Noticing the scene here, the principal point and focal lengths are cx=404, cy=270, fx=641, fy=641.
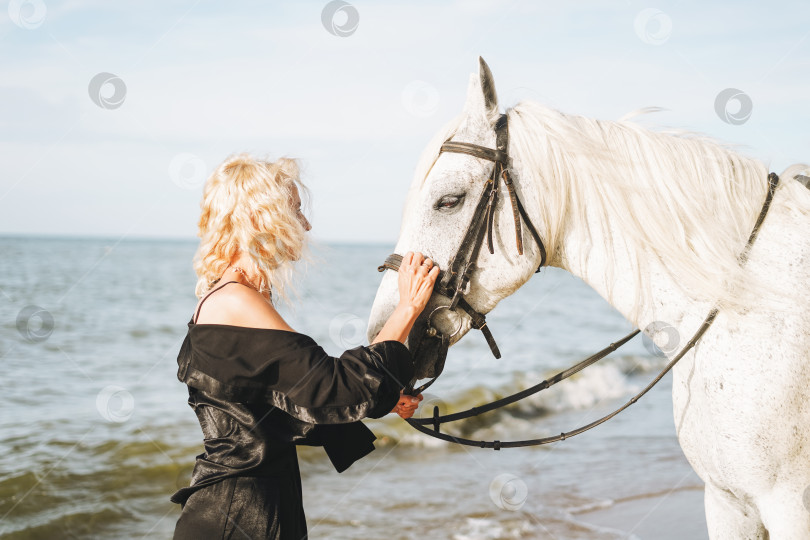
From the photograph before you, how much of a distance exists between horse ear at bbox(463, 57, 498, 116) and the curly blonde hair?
0.66m

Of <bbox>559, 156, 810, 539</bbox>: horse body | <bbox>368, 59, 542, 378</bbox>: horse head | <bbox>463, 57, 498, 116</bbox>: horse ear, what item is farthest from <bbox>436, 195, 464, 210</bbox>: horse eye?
<bbox>559, 156, 810, 539</bbox>: horse body

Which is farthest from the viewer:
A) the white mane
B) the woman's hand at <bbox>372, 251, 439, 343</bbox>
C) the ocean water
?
the ocean water

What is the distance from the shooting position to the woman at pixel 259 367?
1974 millimetres

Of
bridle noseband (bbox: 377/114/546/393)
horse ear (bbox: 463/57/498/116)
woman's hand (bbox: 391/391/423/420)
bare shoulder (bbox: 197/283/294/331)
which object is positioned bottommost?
woman's hand (bbox: 391/391/423/420)

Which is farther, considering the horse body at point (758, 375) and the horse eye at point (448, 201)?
the horse eye at point (448, 201)

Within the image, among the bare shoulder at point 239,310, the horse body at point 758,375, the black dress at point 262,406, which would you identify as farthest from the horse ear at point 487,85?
the bare shoulder at point 239,310

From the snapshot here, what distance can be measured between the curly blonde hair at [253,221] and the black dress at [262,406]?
0.84 feet

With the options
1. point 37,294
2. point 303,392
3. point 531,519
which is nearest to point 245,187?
point 303,392

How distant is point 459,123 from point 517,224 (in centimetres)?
43

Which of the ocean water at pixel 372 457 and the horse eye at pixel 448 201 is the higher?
the horse eye at pixel 448 201

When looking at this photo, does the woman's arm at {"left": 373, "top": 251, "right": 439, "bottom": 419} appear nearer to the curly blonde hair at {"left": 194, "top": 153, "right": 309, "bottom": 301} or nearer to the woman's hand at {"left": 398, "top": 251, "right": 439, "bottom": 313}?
the woman's hand at {"left": 398, "top": 251, "right": 439, "bottom": 313}

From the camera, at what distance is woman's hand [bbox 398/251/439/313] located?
2.14m

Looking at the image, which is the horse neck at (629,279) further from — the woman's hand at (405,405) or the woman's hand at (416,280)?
the woman's hand at (405,405)

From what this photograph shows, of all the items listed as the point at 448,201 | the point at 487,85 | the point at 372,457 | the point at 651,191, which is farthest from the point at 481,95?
the point at 372,457
